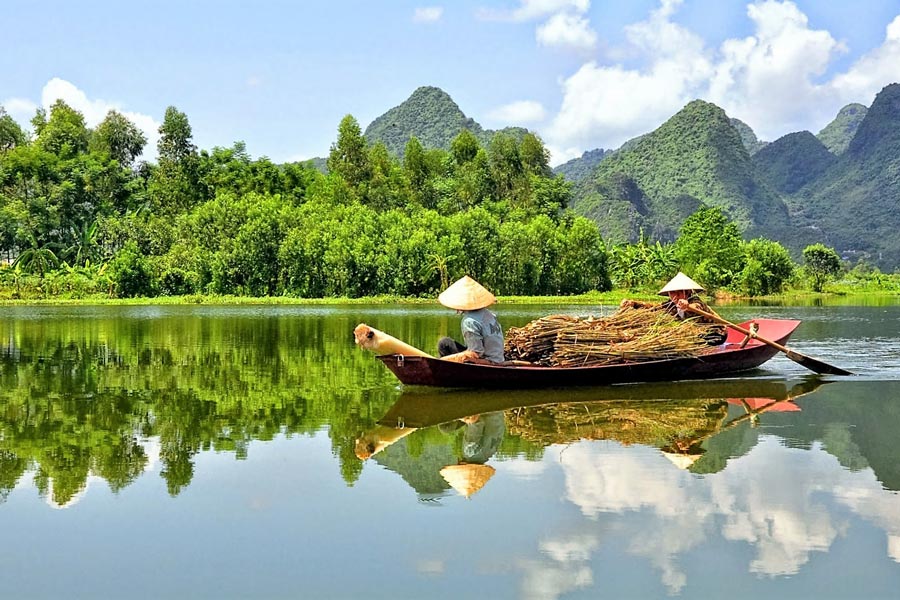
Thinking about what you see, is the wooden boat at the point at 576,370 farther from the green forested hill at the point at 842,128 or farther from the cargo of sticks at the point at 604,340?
the green forested hill at the point at 842,128

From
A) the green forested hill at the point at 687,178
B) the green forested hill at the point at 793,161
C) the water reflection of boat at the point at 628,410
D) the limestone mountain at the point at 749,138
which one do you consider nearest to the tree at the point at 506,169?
the green forested hill at the point at 687,178

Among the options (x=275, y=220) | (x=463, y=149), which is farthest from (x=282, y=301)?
(x=463, y=149)

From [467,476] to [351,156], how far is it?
48361mm

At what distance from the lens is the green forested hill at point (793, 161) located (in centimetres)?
13275

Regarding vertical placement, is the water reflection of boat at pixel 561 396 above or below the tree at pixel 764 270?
below

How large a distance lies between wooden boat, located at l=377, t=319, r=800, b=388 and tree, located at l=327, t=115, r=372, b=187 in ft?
138

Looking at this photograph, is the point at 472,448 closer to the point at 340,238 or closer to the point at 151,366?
the point at 151,366

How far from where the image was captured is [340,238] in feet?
145

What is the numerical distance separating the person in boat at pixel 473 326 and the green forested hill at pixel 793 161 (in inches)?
5132

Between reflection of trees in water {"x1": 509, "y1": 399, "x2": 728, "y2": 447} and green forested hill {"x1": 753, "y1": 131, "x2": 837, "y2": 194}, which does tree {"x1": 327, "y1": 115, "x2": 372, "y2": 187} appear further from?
green forested hill {"x1": 753, "y1": 131, "x2": 837, "y2": 194}

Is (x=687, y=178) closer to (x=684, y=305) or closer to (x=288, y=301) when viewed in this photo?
(x=288, y=301)

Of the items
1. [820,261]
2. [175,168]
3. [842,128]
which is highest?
[842,128]

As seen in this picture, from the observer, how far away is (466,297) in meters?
9.36

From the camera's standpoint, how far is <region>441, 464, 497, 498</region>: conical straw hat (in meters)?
5.62
